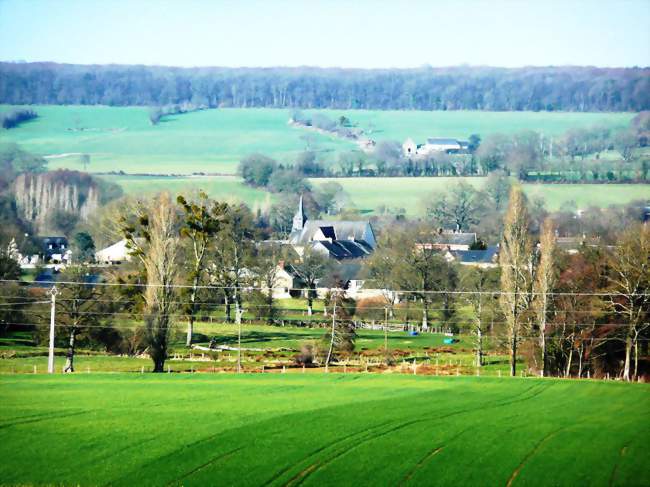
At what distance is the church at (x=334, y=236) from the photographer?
86.2 meters

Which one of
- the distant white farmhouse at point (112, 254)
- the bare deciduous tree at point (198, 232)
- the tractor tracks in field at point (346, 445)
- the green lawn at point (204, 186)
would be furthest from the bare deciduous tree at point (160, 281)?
the green lawn at point (204, 186)

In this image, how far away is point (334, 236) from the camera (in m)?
96.6

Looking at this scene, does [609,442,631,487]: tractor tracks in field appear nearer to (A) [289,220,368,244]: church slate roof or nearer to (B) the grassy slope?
(A) [289,220,368,244]: church slate roof

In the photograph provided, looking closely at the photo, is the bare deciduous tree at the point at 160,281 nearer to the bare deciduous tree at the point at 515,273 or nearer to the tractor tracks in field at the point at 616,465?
the bare deciduous tree at the point at 515,273

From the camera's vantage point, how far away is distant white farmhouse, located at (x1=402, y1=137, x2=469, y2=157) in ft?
330

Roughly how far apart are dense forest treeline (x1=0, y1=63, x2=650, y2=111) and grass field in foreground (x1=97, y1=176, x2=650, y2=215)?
244 inches

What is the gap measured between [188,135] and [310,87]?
1228cm

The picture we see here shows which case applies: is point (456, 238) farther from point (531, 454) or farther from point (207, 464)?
point (207, 464)

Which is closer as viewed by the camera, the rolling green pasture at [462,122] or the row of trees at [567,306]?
the row of trees at [567,306]

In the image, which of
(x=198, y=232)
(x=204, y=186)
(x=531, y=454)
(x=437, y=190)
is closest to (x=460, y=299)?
(x=198, y=232)

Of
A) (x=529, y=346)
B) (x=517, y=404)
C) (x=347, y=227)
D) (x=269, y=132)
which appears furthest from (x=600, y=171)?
(x=517, y=404)

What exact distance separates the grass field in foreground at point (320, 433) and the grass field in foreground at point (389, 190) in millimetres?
50358

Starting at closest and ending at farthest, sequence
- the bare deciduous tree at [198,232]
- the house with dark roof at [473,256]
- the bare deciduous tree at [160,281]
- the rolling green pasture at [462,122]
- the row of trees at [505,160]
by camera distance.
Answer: the bare deciduous tree at [160,281] < the bare deciduous tree at [198,232] < the house with dark roof at [473,256] < the row of trees at [505,160] < the rolling green pasture at [462,122]

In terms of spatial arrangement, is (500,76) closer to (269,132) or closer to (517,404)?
(269,132)
